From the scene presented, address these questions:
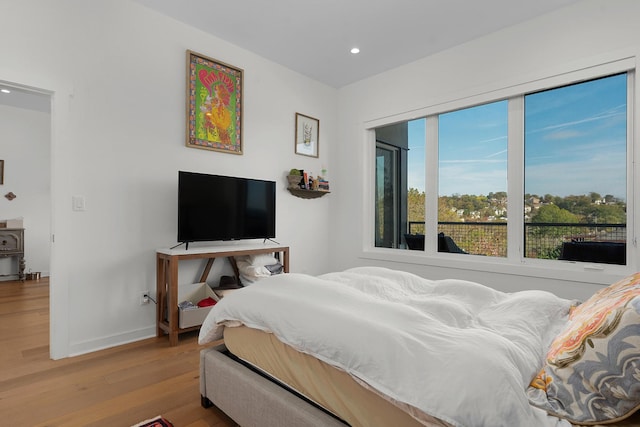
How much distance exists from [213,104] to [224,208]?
1034 mm

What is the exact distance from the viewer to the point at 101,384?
2.07 metres

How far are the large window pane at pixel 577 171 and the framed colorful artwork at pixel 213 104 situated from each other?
2.75m

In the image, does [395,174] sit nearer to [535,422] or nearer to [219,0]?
[219,0]

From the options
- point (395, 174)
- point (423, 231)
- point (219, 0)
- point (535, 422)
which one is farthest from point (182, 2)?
point (535, 422)

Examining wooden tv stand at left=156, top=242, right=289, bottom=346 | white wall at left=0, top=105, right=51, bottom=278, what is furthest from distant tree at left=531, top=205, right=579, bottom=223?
white wall at left=0, top=105, right=51, bottom=278

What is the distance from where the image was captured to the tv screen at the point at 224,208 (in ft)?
9.44

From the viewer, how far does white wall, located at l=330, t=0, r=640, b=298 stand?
2.58m

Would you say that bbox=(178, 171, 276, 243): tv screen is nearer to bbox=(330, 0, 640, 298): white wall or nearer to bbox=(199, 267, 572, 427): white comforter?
bbox=(330, 0, 640, 298): white wall

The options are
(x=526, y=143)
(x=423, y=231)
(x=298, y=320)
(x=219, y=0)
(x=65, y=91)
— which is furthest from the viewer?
(x=423, y=231)

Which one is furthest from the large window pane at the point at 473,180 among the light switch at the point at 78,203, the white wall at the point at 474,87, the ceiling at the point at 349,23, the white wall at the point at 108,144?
the light switch at the point at 78,203

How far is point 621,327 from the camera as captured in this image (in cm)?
91

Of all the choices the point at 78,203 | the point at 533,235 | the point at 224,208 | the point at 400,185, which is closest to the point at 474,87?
the point at 400,185

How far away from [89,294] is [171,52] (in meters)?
2.16

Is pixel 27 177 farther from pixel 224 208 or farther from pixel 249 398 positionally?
pixel 249 398
